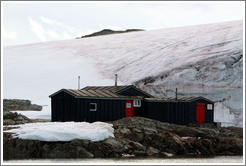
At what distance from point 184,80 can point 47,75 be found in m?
21.8

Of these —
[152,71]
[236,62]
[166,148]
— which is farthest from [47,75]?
[166,148]

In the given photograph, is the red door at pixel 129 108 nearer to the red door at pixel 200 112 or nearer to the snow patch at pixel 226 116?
the red door at pixel 200 112

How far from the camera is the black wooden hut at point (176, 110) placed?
34.9 meters

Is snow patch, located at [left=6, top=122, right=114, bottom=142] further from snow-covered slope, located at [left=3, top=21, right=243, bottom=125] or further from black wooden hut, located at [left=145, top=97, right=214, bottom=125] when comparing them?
snow-covered slope, located at [left=3, top=21, right=243, bottom=125]

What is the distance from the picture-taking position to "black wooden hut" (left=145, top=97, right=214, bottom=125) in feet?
115

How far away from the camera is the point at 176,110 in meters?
35.0

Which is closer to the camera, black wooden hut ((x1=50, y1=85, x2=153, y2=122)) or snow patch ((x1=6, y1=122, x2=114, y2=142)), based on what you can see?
snow patch ((x1=6, y1=122, x2=114, y2=142))

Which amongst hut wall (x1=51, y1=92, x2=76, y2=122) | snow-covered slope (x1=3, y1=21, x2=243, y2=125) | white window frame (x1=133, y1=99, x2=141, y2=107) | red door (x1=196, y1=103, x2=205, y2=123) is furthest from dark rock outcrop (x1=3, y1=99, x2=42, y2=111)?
red door (x1=196, y1=103, x2=205, y2=123)

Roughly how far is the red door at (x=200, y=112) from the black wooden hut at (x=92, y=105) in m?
4.37

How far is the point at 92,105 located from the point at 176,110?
6.41 metres

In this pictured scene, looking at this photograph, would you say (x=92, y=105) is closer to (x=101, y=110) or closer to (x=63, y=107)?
(x=101, y=110)

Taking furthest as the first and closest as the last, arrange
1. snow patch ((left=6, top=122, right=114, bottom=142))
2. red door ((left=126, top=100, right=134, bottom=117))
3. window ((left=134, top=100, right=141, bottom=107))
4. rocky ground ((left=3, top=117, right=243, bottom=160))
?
window ((left=134, top=100, right=141, bottom=107))
red door ((left=126, top=100, right=134, bottom=117))
snow patch ((left=6, top=122, right=114, bottom=142))
rocky ground ((left=3, top=117, right=243, bottom=160))

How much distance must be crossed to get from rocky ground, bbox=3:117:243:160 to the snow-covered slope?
1648cm

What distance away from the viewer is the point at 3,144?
76.7 ft
